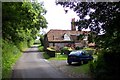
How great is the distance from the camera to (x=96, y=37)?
1869 centimetres

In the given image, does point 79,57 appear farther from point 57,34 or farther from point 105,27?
point 57,34

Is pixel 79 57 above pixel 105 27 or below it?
below

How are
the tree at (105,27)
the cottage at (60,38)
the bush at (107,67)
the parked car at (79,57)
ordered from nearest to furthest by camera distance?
1. the tree at (105,27)
2. the bush at (107,67)
3. the parked car at (79,57)
4. the cottage at (60,38)

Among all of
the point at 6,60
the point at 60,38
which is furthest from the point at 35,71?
the point at 60,38

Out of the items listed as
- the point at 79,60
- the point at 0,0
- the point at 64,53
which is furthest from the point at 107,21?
the point at 64,53

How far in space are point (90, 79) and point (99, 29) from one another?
350 centimetres

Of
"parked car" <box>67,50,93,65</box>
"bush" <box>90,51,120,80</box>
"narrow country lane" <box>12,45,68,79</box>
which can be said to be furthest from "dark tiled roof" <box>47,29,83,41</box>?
"bush" <box>90,51,120,80</box>

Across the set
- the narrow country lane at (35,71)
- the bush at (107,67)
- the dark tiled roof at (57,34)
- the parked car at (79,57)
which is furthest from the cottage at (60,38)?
the bush at (107,67)

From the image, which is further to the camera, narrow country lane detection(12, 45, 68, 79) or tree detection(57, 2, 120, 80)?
narrow country lane detection(12, 45, 68, 79)

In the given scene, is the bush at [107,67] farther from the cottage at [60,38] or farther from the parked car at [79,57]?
the cottage at [60,38]

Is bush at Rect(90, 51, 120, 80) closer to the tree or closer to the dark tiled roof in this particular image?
the tree

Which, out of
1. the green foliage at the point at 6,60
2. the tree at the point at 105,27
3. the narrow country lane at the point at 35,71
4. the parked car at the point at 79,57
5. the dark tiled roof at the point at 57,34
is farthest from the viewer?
the dark tiled roof at the point at 57,34

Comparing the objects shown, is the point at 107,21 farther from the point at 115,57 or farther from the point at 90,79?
the point at 90,79

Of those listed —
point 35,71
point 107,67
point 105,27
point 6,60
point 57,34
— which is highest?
point 57,34
